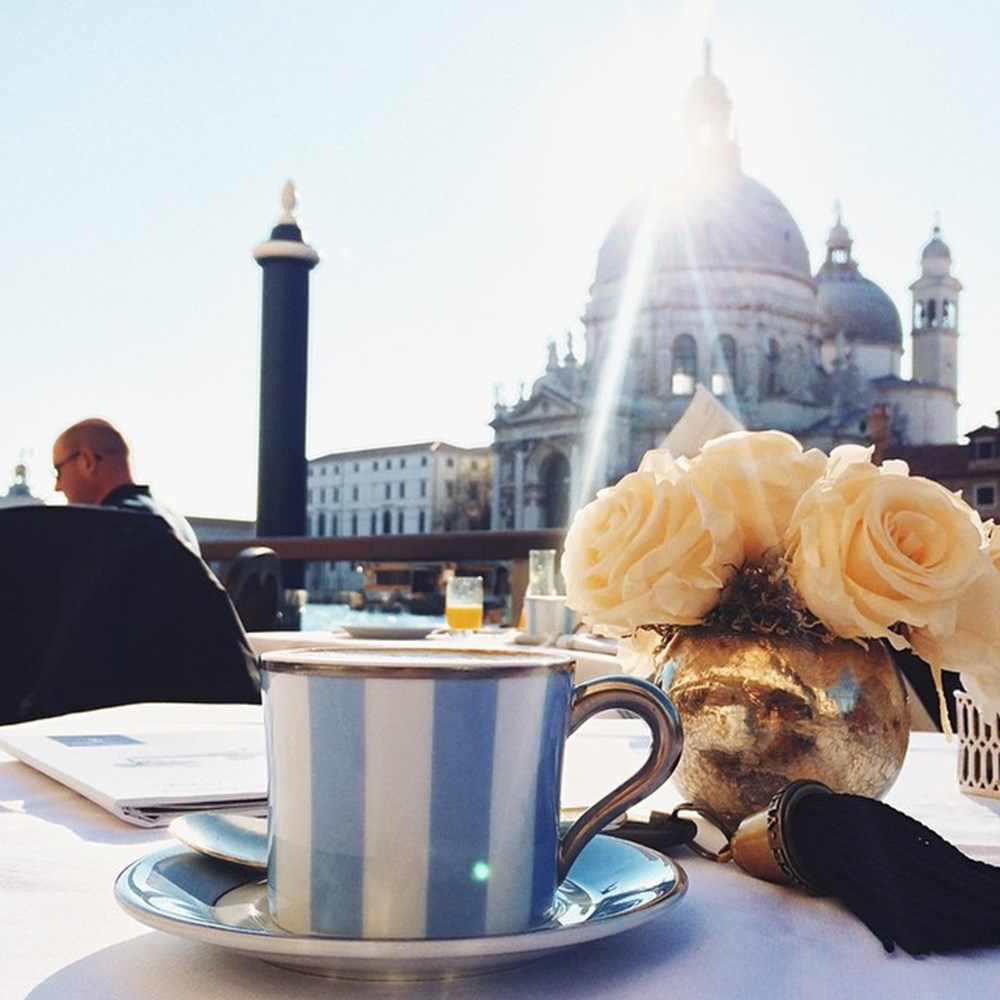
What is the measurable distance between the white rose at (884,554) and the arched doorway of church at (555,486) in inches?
1297

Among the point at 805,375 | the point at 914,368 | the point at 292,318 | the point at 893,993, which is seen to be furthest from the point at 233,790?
the point at 914,368

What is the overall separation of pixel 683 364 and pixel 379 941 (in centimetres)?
3360

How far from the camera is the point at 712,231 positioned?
33.0 m

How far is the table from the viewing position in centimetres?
35

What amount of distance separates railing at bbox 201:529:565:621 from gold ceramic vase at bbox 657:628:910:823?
6.91 ft

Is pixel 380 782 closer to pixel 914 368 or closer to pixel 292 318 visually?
pixel 292 318

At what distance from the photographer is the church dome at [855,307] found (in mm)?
35156

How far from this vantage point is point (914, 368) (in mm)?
37062

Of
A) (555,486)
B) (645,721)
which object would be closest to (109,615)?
(645,721)

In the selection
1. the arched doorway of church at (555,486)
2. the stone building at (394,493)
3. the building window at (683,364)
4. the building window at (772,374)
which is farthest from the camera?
the stone building at (394,493)

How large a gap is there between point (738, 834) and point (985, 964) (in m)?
0.12

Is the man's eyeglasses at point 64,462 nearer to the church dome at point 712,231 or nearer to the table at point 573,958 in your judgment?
the table at point 573,958

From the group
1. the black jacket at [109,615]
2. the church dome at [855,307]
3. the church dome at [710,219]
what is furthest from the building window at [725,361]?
the black jacket at [109,615]

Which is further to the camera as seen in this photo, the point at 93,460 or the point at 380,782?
the point at 93,460
